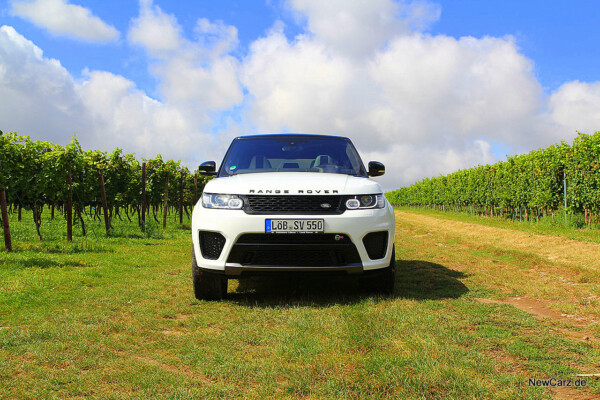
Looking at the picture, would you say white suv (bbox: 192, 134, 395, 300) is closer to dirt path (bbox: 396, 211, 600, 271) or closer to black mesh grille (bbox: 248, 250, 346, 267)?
black mesh grille (bbox: 248, 250, 346, 267)

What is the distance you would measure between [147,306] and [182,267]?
10.1ft

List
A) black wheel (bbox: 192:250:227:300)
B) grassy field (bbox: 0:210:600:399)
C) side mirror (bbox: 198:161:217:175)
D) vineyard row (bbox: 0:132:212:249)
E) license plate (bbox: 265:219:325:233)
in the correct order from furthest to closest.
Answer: vineyard row (bbox: 0:132:212:249)
side mirror (bbox: 198:161:217:175)
black wheel (bbox: 192:250:227:300)
license plate (bbox: 265:219:325:233)
grassy field (bbox: 0:210:600:399)

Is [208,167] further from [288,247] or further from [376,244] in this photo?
[376,244]

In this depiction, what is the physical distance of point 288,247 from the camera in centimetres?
421

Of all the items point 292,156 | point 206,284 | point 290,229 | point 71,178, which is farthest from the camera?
point 71,178

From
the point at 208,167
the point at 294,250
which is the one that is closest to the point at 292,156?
the point at 208,167

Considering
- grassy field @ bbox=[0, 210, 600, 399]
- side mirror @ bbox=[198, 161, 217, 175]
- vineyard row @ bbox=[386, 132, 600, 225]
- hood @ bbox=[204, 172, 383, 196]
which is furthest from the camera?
vineyard row @ bbox=[386, 132, 600, 225]

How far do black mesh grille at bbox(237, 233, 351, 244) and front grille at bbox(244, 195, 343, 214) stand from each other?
0.23 metres

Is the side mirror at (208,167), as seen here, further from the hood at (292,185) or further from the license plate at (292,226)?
the license plate at (292,226)

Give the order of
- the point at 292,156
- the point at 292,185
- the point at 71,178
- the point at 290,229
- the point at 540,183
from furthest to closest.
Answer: the point at 540,183
the point at 71,178
the point at 292,156
the point at 292,185
the point at 290,229

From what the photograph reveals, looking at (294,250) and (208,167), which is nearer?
(294,250)

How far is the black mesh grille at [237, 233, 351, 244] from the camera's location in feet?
13.9

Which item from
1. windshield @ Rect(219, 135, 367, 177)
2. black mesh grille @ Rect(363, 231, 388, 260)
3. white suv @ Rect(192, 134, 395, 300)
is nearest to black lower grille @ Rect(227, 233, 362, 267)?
white suv @ Rect(192, 134, 395, 300)

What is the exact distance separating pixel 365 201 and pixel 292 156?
1491mm
